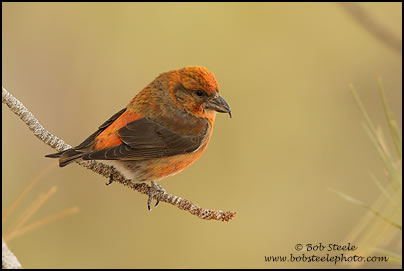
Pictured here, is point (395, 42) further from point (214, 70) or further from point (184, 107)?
point (214, 70)

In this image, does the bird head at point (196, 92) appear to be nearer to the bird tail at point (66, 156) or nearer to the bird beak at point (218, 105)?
the bird beak at point (218, 105)

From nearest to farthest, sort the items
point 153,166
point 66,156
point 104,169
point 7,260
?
point 7,260 < point 66,156 < point 104,169 < point 153,166

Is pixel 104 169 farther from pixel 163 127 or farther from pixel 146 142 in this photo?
pixel 163 127

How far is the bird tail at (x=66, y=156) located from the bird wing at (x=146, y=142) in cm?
21

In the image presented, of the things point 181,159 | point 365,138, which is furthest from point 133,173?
point 365,138

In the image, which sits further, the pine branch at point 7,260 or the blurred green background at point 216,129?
the blurred green background at point 216,129

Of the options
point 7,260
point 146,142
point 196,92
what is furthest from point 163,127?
point 7,260

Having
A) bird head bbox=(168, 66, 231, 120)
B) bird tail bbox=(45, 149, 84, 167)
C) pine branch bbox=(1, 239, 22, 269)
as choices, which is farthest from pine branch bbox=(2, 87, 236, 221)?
pine branch bbox=(1, 239, 22, 269)

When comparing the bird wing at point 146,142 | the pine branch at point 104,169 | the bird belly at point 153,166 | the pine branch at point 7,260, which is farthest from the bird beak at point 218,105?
the pine branch at point 7,260

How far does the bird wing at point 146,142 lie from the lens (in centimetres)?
362

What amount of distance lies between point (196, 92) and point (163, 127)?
0.36m

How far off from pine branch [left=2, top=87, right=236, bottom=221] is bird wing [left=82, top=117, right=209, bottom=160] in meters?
0.12

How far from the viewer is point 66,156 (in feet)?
10.2

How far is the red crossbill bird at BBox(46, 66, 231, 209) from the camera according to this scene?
375 cm
